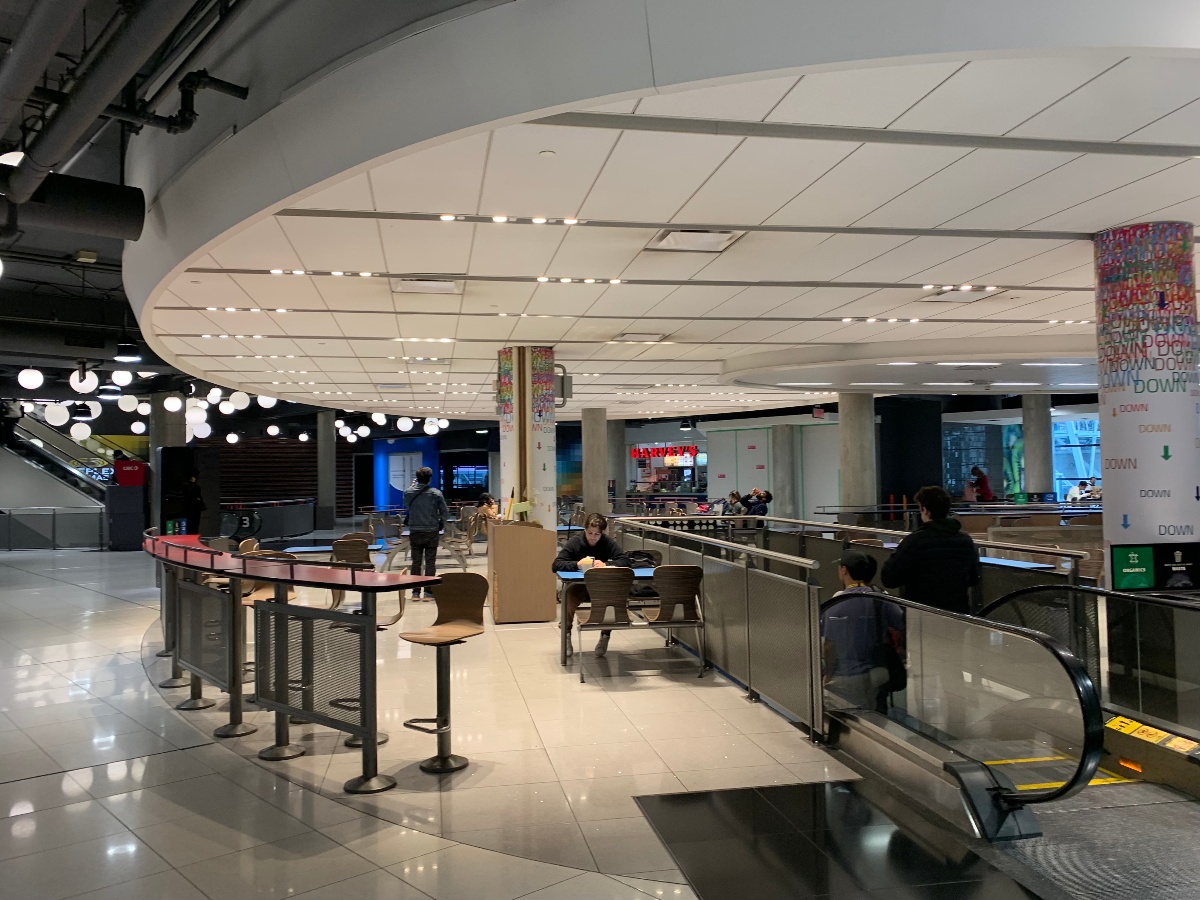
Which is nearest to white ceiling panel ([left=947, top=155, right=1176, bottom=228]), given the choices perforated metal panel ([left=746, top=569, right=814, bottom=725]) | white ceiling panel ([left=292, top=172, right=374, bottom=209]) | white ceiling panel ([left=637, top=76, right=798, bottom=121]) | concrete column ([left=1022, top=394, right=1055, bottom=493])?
white ceiling panel ([left=637, top=76, right=798, bottom=121])

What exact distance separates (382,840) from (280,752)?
1.55m

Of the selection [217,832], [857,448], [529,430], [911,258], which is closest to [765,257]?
[911,258]

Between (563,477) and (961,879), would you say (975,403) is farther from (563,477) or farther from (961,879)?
(961,879)

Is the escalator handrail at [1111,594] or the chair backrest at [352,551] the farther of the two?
the chair backrest at [352,551]

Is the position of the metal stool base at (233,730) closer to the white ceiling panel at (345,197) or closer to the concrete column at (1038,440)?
the white ceiling panel at (345,197)

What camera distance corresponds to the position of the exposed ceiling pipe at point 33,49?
3.85 metres

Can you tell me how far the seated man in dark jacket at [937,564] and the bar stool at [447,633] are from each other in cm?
258

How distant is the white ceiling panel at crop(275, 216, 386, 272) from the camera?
6160 mm

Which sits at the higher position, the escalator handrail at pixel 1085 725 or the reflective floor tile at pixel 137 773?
the escalator handrail at pixel 1085 725

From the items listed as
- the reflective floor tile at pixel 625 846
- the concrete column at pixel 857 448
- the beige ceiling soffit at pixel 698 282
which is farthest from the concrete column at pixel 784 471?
the reflective floor tile at pixel 625 846

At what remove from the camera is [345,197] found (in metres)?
5.57

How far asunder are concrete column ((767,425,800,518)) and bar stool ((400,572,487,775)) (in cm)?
2281

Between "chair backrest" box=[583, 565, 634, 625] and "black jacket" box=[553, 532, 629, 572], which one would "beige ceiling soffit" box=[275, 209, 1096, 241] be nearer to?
"chair backrest" box=[583, 565, 634, 625]

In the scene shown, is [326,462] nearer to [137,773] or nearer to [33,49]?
[137,773]
